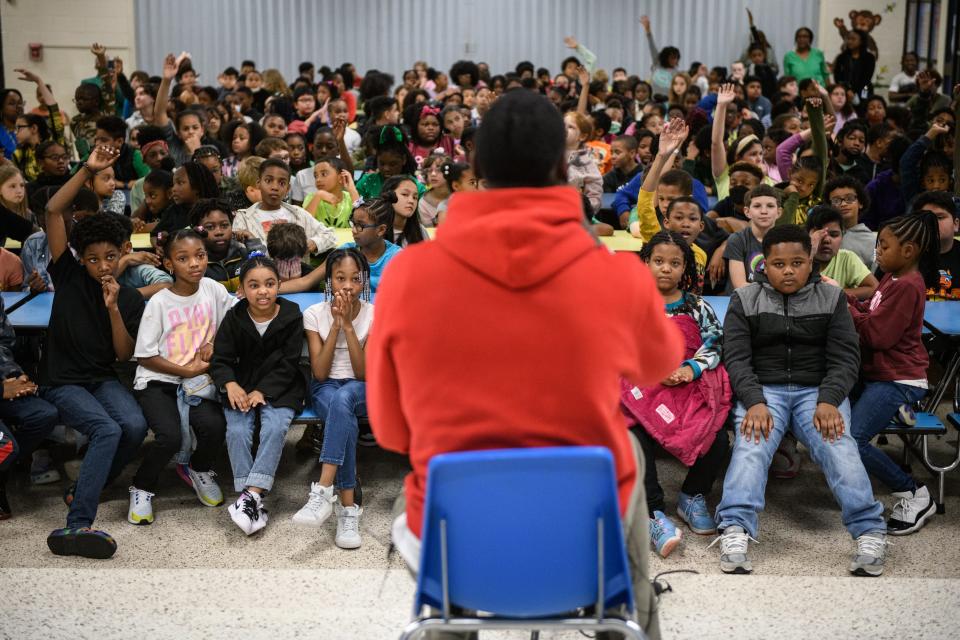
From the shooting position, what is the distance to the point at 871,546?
309 cm

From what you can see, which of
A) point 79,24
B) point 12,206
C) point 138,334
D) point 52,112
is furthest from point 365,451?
point 79,24

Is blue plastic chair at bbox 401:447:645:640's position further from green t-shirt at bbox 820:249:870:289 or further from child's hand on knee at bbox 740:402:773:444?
green t-shirt at bbox 820:249:870:289

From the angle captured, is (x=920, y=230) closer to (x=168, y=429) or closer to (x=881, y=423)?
(x=881, y=423)

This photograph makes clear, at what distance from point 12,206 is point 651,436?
130 inches

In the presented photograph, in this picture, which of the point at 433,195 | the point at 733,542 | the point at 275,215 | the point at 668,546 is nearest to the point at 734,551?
the point at 733,542

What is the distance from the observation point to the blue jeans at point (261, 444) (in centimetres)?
339

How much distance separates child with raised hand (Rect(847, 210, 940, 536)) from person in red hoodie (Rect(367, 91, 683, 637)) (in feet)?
6.98

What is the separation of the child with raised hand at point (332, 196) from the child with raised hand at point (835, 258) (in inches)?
98.0

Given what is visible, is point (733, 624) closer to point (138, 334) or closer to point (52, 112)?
point (138, 334)

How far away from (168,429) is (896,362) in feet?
8.15

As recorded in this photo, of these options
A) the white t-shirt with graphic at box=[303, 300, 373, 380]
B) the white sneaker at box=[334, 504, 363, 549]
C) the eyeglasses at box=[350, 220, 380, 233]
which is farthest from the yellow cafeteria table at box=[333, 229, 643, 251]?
Result: the white sneaker at box=[334, 504, 363, 549]

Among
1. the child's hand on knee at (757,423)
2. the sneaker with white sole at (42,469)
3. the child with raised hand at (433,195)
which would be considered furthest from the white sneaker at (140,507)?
the child with raised hand at (433,195)

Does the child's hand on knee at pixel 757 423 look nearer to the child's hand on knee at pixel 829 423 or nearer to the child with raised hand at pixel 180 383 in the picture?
the child's hand on knee at pixel 829 423

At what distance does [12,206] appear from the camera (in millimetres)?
4879
